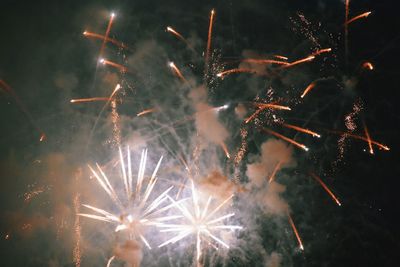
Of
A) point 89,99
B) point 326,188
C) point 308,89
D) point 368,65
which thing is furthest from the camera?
point 326,188

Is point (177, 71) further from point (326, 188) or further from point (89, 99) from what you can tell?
point (326, 188)

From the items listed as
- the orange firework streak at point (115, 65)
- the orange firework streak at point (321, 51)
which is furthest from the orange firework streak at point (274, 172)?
the orange firework streak at point (115, 65)

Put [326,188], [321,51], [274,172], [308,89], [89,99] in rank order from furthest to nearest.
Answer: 1. [326,188]
2. [274,172]
3. [89,99]
4. [308,89]
5. [321,51]

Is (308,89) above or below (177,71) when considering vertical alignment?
below

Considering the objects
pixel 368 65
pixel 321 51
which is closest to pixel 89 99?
pixel 321 51

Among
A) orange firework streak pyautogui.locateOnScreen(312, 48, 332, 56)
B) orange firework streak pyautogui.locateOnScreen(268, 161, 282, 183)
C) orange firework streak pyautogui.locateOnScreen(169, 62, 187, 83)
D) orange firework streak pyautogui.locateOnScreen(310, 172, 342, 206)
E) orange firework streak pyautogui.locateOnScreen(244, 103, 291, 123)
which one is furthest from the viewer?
orange firework streak pyautogui.locateOnScreen(310, 172, 342, 206)

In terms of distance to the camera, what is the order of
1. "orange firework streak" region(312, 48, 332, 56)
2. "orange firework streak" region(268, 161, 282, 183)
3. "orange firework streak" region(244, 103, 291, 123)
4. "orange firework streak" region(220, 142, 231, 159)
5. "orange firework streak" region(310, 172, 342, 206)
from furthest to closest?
"orange firework streak" region(310, 172, 342, 206) < "orange firework streak" region(268, 161, 282, 183) < "orange firework streak" region(220, 142, 231, 159) < "orange firework streak" region(244, 103, 291, 123) < "orange firework streak" region(312, 48, 332, 56)

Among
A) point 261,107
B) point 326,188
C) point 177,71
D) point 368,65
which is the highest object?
point 177,71

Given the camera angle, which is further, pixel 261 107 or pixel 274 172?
pixel 274 172

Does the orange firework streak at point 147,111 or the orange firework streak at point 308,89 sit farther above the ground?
the orange firework streak at point 147,111

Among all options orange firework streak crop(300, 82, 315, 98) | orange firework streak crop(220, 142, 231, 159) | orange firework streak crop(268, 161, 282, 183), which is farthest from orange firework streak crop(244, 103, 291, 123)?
orange firework streak crop(268, 161, 282, 183)

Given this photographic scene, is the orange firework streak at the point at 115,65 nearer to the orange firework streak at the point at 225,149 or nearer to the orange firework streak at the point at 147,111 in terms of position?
the orange firework streak at the point at 147,111

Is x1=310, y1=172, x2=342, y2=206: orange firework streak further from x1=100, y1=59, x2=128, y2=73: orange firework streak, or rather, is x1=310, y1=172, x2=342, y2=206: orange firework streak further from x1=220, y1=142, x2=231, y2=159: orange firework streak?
x1=100, y1=59, x2=128, y2=73: orange firework streak

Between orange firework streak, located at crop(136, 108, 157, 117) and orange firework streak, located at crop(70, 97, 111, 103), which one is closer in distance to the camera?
orange firework streak, located at crop(136, 108, 157, 117)
